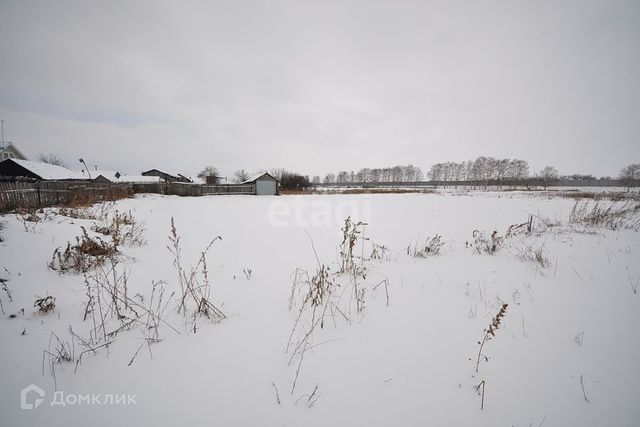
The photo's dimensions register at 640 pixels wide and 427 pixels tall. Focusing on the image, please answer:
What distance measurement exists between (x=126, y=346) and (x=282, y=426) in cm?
150

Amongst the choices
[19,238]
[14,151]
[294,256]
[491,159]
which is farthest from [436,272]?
[491,159]

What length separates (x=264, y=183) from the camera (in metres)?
29.4

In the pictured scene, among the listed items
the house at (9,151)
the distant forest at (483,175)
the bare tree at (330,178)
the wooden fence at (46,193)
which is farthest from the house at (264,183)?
the bare tree at (330,178)

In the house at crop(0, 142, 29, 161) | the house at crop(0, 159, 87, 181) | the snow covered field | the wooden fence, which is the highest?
the house at crop(0, 142, 29, 161)

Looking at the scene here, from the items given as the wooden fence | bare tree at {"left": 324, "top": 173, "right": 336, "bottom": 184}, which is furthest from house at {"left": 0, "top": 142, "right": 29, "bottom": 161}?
bare tree at {"left": 324, "top": 173, "right": 336, "bottom": 184}

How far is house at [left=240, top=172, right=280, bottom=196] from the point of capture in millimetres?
28969

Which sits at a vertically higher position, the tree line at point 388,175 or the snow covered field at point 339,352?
the tree line at point 388,175

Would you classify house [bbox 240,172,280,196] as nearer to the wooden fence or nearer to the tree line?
the wooden fence

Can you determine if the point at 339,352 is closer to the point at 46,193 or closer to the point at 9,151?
the point at 46,193

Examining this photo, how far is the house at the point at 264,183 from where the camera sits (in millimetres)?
28969

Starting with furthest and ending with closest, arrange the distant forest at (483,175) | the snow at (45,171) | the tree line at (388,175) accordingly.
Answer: the tree line at (388,175)
the distant forest at (483,175)
the snow at (45,171)

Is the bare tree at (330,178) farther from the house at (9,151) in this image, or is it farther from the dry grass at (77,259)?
the dry grass at (77,259)

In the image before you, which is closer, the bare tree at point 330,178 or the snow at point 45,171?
the snow at point 45,171

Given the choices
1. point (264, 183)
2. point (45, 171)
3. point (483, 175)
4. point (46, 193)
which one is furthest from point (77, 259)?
point (483, 175)
